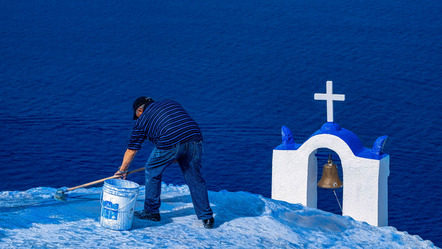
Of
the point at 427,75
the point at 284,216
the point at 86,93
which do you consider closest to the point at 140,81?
the point at 86,93

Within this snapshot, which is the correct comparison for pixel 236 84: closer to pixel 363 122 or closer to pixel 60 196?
pixel 363 122

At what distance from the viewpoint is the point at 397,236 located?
11.8 metres

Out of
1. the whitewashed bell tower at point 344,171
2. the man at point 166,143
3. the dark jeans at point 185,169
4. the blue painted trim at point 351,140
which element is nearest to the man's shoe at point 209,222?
the dark jeans at point 185,169

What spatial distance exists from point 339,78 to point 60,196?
1480 cm

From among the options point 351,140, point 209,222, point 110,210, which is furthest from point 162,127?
point 351,140

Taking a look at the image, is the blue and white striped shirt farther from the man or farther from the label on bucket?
the label on bucket

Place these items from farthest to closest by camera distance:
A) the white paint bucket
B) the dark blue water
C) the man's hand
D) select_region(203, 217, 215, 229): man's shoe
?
the dark blue water
select_region(203, 217, 215, 229): man's shoe
the man's hand
the white paint bucket

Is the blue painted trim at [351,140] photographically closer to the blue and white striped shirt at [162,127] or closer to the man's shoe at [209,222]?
the man's shoe at [209,222]

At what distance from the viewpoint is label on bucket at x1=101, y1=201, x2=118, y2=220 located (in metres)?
10.0

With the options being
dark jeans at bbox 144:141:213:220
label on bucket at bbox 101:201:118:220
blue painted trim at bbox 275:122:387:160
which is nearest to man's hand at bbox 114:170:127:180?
dark jeans at bbox 144:141:213:220

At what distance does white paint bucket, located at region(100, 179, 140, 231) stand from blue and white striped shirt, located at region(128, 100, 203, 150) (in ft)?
1.93

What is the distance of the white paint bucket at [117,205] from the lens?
393 inches

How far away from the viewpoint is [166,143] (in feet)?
32.9

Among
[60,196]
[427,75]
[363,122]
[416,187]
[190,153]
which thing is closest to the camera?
[190,153]
